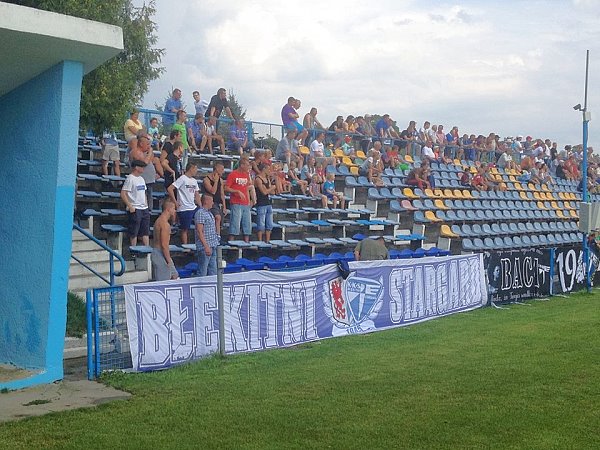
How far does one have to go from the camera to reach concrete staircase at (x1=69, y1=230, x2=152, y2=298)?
1377cm

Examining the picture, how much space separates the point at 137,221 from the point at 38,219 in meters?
4.96

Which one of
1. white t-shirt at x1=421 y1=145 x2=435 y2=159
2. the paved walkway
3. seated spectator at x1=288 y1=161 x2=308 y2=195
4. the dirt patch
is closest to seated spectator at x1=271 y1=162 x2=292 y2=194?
seated spectator at x1=288 y1=161 x2=308 y2=195

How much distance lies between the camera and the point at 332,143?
88.2ft

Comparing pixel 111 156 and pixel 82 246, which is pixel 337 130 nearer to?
pixel 111 156

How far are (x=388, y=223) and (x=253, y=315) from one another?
37.0 ft

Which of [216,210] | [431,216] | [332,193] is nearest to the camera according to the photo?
[216,210]

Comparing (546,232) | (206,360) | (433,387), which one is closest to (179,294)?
(206,360)

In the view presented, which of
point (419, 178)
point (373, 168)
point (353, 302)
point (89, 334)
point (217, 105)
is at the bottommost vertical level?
point (89, 334)

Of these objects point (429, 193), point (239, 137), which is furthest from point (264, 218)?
point (429, 193)

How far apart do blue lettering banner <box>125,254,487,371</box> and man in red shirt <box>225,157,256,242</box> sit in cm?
337

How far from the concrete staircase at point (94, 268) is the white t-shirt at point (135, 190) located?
1183mm

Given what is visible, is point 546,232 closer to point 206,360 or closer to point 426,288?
point 426,288

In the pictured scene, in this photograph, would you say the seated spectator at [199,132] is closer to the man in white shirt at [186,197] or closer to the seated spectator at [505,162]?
the man in white shirt at [186,197]

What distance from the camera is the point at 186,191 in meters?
15.5
